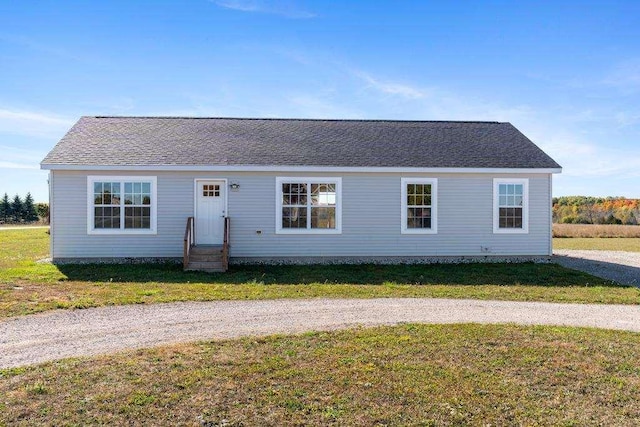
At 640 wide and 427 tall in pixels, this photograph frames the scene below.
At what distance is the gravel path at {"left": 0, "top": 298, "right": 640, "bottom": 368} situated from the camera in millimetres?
6270

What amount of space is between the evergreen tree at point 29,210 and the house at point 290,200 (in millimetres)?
32376

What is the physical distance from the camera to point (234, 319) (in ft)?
25.2

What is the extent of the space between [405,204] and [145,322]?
9.71 meters

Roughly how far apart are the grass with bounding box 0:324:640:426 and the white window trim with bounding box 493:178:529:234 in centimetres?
918

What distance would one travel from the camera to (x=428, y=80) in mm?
15367

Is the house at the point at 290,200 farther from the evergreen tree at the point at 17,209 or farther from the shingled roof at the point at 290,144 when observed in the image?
the evergreen tree at the point at 17,209

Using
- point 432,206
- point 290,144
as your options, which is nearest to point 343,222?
point 432,206

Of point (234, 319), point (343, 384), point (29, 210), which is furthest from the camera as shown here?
point (29, 210)

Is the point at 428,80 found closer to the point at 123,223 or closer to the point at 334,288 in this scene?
the point at 334,288

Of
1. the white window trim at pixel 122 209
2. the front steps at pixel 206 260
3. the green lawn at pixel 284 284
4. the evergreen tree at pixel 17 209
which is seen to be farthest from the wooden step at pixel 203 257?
the evergreen tree at pixel 17 209

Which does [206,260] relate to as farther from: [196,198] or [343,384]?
[343,384]

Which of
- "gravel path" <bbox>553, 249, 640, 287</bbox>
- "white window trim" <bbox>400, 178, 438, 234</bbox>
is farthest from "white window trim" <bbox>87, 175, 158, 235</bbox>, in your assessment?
"gravel path" <bbox>553, 249, 640, 287</bbox>

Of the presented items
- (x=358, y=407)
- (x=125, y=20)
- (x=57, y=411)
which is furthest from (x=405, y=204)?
(x=57, y=411)

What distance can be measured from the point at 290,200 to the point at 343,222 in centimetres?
184
